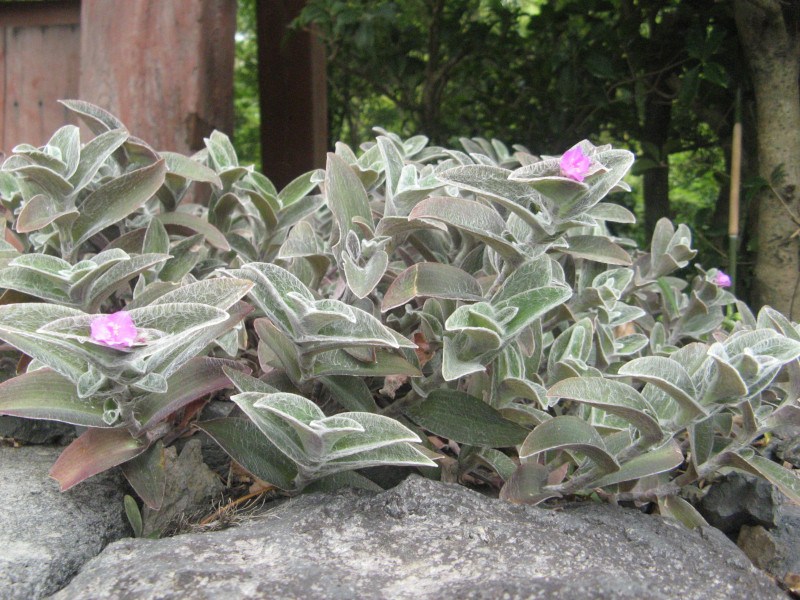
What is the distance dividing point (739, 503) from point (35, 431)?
54.1 inches

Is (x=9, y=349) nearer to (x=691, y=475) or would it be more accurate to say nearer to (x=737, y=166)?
(x=691, y=475)

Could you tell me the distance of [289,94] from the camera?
3867 millimetres

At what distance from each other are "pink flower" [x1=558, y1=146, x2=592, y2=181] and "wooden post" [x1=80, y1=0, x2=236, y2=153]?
198 centimetres

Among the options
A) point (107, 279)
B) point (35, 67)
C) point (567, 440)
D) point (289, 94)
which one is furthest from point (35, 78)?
point (567, 440)

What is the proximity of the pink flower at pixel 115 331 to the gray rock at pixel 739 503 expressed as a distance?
3.55 feet

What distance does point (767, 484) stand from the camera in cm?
122

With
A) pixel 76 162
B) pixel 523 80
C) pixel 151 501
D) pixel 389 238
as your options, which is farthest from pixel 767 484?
pixel 523 80

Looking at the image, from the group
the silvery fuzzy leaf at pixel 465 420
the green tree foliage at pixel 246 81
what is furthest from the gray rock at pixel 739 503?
the green tree foliage at pixel 246 81

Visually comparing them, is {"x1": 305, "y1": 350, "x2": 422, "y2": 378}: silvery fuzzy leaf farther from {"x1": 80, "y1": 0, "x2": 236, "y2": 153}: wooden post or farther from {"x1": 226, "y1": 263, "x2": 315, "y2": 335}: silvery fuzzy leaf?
{"x1": 80, "y1": 0, "x2": 236, "y2": 153}: wooden post

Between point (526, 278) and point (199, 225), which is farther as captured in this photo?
point (199, 225)

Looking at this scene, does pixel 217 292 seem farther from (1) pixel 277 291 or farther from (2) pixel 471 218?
(2) pixel 471 218

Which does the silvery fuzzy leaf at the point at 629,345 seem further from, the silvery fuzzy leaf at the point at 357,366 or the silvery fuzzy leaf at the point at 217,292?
the silvery fuzzy leaf at the point at 217,292

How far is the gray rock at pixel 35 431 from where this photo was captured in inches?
51.5

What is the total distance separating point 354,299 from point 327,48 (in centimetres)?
304
